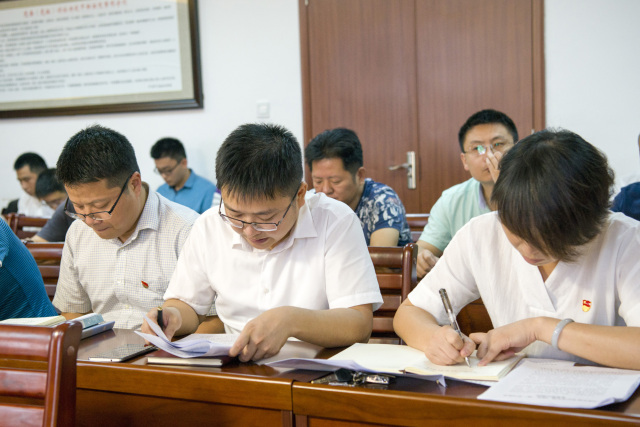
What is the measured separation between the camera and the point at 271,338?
1.14 metres

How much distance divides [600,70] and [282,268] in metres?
3.00

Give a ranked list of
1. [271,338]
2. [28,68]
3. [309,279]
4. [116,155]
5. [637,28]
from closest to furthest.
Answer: [271,338] < [309,279] < [116,155] < [637,28] < [28,68]

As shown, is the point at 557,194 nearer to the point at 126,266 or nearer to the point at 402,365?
the point at 402,365

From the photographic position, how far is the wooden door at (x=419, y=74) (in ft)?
12.5

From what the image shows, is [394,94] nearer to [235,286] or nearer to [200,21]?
[200,21]

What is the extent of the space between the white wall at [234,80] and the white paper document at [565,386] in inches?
133

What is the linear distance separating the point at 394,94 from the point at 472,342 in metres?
3.13

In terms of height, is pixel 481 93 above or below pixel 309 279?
above

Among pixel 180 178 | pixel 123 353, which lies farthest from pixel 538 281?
pixel 180 178

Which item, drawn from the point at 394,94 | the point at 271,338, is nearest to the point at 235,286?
the point at 271,338

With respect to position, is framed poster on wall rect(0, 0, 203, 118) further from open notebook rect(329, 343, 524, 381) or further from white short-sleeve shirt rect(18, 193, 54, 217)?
open notebook rect(329, 343, 524, 381)

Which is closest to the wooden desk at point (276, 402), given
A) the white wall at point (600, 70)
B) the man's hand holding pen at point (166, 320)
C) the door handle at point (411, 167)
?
the man's hand holding pen at point (166, 320)

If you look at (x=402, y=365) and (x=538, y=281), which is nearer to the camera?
(x=402, y=365)

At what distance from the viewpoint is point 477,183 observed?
277 cm
